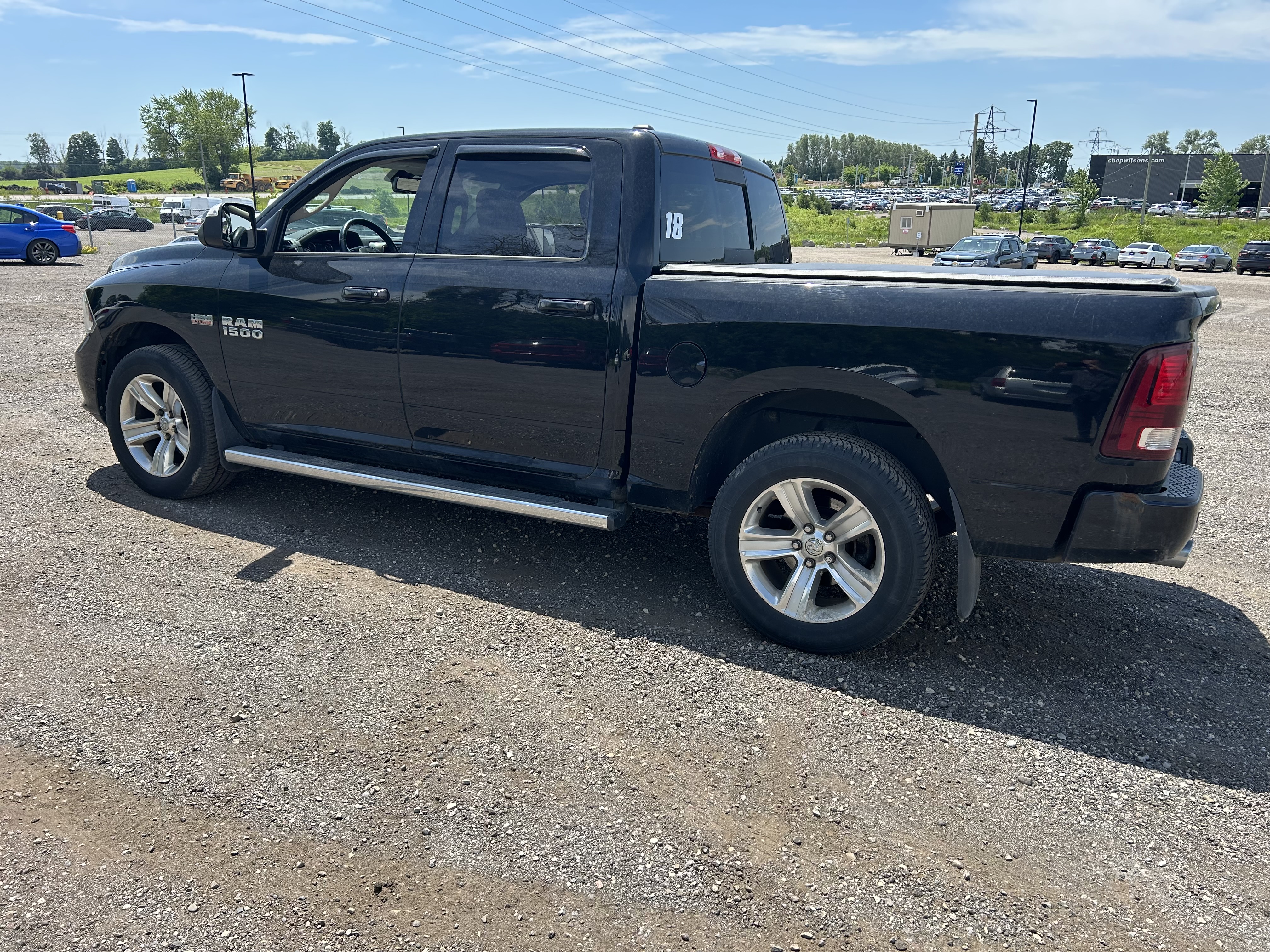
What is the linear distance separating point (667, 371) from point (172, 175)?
15849cm

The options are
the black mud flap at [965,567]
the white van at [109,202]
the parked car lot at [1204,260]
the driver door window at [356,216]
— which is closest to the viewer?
the black mud flap at [965,567]

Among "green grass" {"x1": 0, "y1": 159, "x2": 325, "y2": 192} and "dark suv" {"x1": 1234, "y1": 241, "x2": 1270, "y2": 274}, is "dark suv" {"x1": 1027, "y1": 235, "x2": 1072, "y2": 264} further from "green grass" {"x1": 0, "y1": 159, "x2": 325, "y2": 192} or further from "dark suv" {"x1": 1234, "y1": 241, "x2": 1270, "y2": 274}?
"green grass" {"x1": 0, "y1": 159, "x2": 325, "y2": 192}

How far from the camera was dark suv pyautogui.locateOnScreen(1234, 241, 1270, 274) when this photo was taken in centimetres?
3947

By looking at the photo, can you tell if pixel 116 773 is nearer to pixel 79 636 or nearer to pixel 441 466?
pixel 79 636

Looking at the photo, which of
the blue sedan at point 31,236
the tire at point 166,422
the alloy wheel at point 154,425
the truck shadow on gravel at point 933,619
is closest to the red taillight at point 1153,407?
the truck shadow on gravel at point 933,619

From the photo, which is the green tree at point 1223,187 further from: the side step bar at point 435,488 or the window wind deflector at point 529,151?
the side step bar at point 435,488

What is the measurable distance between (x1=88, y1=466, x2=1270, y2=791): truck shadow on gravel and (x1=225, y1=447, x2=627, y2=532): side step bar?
37cm

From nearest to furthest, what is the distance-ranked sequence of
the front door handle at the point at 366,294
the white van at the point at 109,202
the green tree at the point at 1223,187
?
1. the front door handle at the point at 366,294
2. the white van at the point at 109,202
3. the green tree at the point at 1223,187

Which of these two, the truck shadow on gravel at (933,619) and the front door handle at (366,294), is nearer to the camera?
the truck shadow on gravel at (933,619)

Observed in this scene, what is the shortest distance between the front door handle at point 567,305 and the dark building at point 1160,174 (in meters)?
120

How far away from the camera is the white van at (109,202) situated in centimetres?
5553

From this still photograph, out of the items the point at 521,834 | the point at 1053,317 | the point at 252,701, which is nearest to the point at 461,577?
the point at 252,701

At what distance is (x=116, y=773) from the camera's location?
115 inches

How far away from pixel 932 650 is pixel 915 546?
0.64 m
